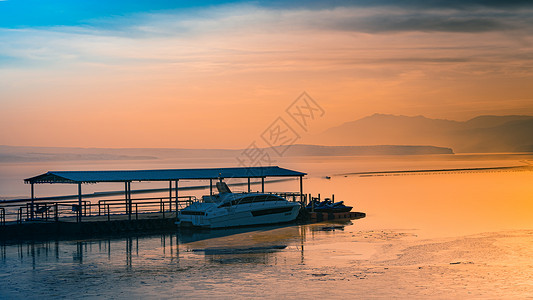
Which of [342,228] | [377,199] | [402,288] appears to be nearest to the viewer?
[402,288]

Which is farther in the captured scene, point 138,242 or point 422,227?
point 422,227

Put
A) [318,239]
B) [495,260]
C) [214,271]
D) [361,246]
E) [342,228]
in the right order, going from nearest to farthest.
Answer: [214,271], [495,260], [361,246], [318,239], [342,228]

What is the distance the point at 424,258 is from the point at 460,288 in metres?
7.26

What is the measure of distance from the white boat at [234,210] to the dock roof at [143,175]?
7.46ft

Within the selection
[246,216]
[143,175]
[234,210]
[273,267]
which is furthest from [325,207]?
[273,267]

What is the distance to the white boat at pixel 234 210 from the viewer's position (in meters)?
43.9

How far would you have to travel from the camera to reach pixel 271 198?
157ft

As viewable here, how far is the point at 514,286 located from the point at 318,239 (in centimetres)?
1608

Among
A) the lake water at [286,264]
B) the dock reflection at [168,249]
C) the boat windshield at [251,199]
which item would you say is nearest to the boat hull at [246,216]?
the boat windshield at [251,199]

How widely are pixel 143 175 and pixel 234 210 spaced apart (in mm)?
7219

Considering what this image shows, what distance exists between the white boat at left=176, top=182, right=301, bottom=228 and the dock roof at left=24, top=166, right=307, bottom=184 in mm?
2273

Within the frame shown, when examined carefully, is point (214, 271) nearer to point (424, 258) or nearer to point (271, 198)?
point (424, 258)

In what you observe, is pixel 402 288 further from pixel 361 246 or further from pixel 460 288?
pixel 361 246

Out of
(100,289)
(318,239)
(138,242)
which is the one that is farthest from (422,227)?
(100,289)
